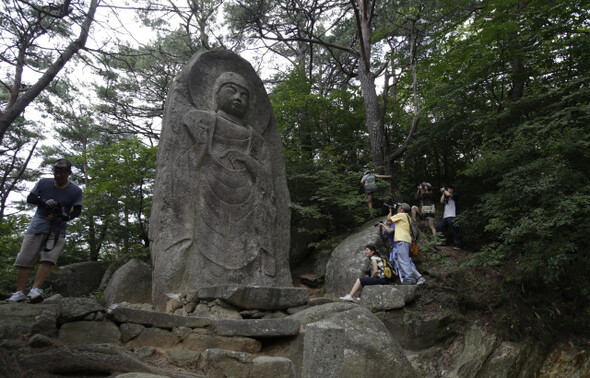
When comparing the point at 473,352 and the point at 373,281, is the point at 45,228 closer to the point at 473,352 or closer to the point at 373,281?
the point at 373,281

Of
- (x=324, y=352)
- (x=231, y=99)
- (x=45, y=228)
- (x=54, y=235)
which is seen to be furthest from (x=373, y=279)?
(x=45, y=228)

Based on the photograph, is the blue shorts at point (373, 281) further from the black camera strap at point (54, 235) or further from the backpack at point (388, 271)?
the black camera strap at point (54, 235)

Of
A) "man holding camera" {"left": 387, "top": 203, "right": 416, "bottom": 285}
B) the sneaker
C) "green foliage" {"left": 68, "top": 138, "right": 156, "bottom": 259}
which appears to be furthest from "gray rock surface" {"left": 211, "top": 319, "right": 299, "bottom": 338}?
"green foliage" {"left": 68, "top": 138, "right": 156, "bottom": 259}

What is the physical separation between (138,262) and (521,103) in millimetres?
8318

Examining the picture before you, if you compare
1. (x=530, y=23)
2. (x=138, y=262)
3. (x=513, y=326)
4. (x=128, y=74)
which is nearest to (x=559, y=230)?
(x=513, y=326)

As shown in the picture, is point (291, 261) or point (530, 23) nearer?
point (530, 23)

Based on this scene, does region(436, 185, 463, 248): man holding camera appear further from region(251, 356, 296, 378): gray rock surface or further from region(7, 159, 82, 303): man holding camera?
region(7, 159, 82, 303): man holding camera

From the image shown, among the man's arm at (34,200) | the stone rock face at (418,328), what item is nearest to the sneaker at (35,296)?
the man's arm at (34,200)

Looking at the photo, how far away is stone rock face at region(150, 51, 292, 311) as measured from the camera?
240 inches

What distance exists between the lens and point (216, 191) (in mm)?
6598

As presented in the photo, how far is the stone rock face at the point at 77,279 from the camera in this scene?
895cm

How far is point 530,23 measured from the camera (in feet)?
27.0

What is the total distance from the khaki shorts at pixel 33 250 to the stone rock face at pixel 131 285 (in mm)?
2499

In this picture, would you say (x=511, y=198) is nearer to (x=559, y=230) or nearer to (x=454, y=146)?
(x=559, y=230)
